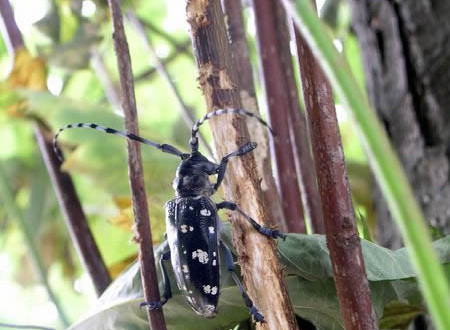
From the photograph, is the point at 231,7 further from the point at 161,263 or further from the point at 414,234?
the point at 414,234

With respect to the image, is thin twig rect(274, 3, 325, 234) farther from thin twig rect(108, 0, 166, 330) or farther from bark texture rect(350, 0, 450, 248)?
thin twig rect(108, 0, 166, 330)

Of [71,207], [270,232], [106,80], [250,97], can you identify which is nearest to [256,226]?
[270,232]

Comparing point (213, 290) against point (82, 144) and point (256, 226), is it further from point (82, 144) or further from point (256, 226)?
point (82, 144)

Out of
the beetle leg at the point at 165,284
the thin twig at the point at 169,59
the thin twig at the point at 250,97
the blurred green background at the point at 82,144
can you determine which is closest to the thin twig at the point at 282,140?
the thin twig at the point at 250,97

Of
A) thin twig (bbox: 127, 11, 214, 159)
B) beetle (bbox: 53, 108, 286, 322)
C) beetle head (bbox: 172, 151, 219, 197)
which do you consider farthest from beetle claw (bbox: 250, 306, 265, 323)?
thin twig (bbox: 127, 11, 214, 159)

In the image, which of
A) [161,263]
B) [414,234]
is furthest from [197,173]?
[414,234]

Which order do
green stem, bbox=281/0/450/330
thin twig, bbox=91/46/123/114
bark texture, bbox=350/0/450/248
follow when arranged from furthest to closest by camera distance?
thin twig, bbox=91/46/123/114
bark texture, bbox=350/0/450/248
green stem, bbox=281/0/450/330
